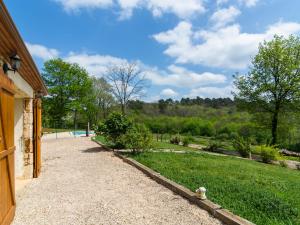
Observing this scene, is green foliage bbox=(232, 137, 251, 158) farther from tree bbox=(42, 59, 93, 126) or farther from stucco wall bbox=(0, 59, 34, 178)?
tree bbox=(42, 59, 93, 126)

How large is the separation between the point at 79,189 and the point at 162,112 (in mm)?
44223

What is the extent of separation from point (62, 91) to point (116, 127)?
1161 inches

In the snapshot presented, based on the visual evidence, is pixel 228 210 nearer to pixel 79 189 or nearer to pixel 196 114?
pixel 79 189

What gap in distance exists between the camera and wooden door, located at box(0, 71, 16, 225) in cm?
369

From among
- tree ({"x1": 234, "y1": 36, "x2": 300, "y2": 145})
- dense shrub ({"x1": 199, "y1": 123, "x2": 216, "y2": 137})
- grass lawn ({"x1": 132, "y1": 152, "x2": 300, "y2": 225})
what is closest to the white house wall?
grass lawn ({"x1": 132, "y1": 152, "x2": 300, "y2": 225})

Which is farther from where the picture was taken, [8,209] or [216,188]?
[216,188]

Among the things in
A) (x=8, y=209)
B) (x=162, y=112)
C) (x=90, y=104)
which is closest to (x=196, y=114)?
(x=162, y=112)

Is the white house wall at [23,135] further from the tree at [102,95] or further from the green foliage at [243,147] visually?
the tree at [102,95]

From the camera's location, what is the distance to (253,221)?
3.93 m

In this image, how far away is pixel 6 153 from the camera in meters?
3.91

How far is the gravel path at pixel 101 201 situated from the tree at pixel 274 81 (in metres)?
15.8

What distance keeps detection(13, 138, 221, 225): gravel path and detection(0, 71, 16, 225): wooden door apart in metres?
0.38

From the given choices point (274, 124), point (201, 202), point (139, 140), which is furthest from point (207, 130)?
point (201, 202)

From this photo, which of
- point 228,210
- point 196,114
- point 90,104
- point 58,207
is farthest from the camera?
point 196,114
